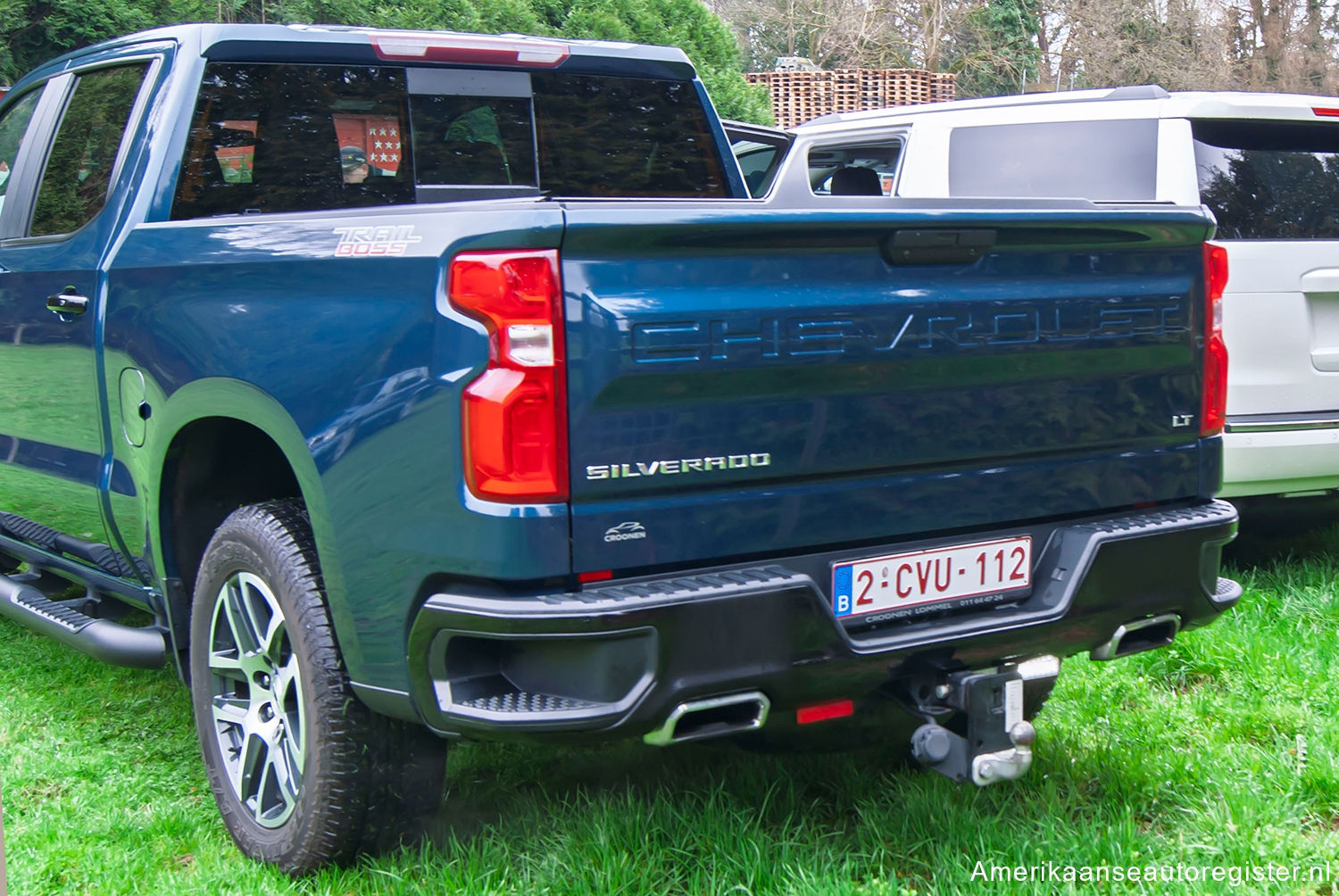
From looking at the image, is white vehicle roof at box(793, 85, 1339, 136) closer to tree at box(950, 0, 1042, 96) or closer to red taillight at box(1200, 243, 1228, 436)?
red taillight at box(1200, 243, 1228, 436)

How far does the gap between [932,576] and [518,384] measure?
99 cm

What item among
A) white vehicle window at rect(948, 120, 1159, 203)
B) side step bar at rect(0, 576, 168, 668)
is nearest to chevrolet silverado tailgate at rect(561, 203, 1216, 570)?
side step bar at rect(0, 576, 168, 668)

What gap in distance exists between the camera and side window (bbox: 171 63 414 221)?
368 centimetres

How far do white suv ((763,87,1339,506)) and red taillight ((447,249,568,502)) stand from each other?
2.44 metres

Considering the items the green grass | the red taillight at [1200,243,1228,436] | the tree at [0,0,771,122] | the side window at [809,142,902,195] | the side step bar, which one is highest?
the tree at [0,0,771,122]

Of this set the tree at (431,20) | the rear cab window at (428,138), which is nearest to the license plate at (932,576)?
the rear cab window at (428,138)

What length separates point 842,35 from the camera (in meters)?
25.0

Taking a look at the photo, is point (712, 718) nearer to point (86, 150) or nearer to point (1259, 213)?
point (86, 150)

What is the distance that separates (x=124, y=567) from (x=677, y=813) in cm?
173

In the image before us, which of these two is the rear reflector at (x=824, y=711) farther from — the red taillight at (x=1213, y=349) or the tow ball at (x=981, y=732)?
the red taillight at (x=1213, y=349)

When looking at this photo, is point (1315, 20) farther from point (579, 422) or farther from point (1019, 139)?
point (579, 422)

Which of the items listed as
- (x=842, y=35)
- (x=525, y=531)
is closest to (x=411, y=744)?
(x=525, y=531)

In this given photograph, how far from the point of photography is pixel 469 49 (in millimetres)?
4035

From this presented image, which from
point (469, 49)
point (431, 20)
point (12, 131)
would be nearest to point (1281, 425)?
point (469, 49)
